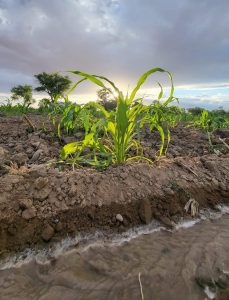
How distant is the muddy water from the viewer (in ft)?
3.78

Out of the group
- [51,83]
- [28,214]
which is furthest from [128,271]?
[51,83]

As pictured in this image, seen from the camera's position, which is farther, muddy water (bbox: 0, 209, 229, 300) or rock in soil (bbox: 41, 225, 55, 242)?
rock in soil (bbox: 41, 225, 55, 242)

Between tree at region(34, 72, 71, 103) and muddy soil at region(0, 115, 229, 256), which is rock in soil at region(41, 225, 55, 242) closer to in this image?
muddy soil at region(0, 115, 229, 256)

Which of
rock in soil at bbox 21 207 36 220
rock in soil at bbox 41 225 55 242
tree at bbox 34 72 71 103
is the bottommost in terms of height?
rock in soil at bbox 41 225 55 242

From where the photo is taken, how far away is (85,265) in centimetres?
131

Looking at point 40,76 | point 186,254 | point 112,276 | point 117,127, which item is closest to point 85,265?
point 112,276

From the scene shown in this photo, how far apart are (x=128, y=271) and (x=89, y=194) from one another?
567 mm

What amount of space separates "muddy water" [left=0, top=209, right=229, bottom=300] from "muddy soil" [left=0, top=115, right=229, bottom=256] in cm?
14

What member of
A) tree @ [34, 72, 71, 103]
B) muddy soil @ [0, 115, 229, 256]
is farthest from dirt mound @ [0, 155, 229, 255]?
tree @ [34, 72, 71, 103]

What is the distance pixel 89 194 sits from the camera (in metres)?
1.71

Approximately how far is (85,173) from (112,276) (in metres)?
0.78

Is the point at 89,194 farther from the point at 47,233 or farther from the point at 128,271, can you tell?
the point at 128,271

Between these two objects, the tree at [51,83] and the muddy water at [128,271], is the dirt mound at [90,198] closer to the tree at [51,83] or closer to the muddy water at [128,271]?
the muddy water at [128,271]

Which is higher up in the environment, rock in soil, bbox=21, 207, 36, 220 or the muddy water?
rock in soil, bbox=21, 207, 36, 220
